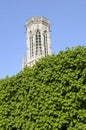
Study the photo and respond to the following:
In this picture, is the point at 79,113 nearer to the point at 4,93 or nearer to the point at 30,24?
the point at 4,93

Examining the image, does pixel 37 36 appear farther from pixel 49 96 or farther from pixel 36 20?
pixel 49 96

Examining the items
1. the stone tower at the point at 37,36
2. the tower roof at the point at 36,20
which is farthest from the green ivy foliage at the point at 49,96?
the tower roof at the point at 36,20

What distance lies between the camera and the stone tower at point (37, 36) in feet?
261

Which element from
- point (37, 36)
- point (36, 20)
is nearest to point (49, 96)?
point (37, 36)

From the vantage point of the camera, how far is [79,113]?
63.7 ft

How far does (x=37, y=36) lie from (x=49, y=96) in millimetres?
60524

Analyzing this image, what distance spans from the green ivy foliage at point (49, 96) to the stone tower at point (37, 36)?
55.9m

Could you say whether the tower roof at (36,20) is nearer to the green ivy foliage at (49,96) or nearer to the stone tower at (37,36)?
the stone tower at (37,36)

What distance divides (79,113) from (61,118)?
3.24 feet

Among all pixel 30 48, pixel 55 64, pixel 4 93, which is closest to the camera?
pixel 55 64

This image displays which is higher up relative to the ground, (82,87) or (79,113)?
(82,87)

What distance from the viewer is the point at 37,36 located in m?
80.9

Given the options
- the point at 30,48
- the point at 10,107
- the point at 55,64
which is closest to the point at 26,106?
the point at 10,107

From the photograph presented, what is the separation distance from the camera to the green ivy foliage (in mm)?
19781
